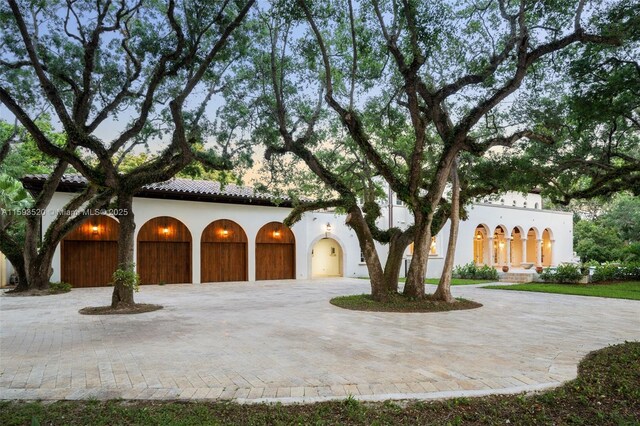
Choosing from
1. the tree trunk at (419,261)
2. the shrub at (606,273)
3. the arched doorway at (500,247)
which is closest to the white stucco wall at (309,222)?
the arched doorway at (500,247)

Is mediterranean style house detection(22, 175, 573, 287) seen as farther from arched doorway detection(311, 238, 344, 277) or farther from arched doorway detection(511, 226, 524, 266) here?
arched doorway detection(511, 226, 524, 266)

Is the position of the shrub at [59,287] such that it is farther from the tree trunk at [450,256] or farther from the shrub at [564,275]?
the shrub at [564,275]

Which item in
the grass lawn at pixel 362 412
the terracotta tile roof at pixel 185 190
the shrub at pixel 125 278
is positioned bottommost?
the grass lawn at pixel 362 412

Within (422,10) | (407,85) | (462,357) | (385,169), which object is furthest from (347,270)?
(462,357)

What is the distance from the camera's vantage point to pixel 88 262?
653 inches

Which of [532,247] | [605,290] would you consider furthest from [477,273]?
[532,247]

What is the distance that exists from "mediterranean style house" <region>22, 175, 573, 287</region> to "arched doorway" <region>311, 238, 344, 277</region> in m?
0.05

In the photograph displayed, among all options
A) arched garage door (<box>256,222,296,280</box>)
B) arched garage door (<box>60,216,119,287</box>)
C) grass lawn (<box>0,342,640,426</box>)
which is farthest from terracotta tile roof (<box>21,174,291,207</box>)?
grass lawn (<box>0,342,640,426</box>)

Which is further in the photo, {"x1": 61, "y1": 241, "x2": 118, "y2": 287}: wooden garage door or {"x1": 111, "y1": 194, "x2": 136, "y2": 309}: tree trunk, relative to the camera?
{"x1": 61, "y1": 241, "x2": 118, "y2": 287}: wooden garage door

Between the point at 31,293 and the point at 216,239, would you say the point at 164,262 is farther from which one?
the point at 31,293

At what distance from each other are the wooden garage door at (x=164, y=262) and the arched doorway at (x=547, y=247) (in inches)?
978

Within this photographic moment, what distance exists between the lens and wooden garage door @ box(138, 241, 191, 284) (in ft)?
57.9

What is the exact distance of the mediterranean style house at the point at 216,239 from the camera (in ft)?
54.2

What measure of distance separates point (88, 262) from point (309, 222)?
9846 mm
